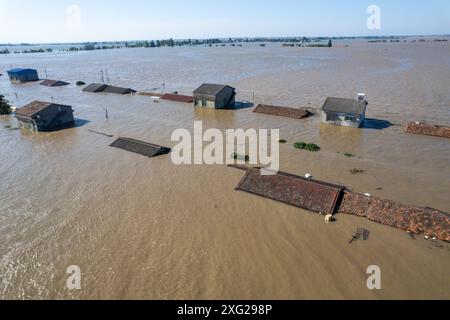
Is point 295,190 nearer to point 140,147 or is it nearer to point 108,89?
point 140,147

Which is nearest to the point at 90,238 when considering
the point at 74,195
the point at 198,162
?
the point at 74,195

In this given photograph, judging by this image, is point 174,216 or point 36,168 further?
point 36,168

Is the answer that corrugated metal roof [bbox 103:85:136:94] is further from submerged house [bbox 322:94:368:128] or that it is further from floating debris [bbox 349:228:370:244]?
floating debris [bbox 349:228:370:244]

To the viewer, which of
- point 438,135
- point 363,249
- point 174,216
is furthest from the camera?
point 438,135

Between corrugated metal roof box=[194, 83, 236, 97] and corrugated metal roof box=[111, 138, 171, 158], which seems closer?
corrugated metal roof box=[111, 138, 171, 158]

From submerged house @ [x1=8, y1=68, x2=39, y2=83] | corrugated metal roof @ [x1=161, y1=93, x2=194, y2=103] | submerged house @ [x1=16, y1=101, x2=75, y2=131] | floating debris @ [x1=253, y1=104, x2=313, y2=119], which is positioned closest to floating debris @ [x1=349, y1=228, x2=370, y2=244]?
floating debris @ [x1=253, y1=104, x2=313, y2=119]

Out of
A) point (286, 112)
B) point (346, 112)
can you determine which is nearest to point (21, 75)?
point (286, 112)

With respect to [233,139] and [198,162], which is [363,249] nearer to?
[198,162]
